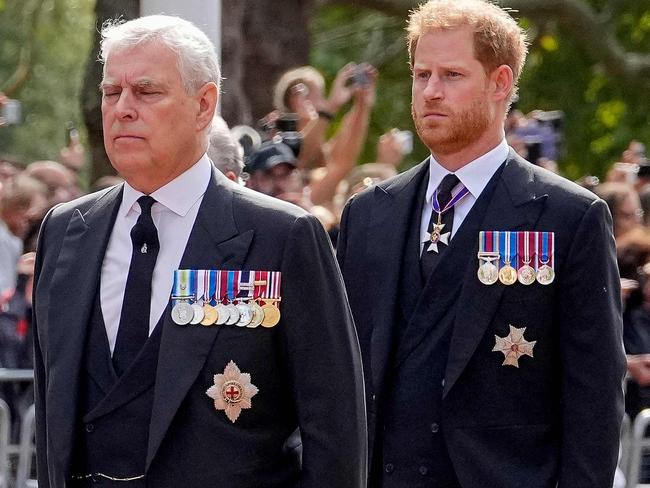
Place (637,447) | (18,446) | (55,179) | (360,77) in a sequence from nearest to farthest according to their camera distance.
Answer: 1. (18,446)
2. (637,447)
3. (360,77)
4. (55,179)

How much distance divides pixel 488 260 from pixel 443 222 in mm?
226

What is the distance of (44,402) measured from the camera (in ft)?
13.6

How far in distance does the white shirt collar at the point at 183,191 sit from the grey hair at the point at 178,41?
21 centimetres

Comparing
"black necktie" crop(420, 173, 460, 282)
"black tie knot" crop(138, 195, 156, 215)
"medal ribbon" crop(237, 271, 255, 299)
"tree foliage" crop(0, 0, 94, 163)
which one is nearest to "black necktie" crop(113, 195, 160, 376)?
"black tie knot" crop(138, 195, 156, 215)

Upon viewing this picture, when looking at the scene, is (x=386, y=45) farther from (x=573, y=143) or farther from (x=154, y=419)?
(x=154, y=419)

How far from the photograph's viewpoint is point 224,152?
19.1 ft

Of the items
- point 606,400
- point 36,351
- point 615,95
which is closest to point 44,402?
point 36,351

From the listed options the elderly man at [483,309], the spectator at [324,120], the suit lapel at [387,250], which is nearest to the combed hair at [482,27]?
the elderly man at [483,309]

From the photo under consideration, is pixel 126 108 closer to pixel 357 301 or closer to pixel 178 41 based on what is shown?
pixel 178 41

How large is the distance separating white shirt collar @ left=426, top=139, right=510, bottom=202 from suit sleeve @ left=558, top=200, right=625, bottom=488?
1.18ft

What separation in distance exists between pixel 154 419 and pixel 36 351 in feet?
1.87

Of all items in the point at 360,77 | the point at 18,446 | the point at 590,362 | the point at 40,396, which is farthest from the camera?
the point at 360,77

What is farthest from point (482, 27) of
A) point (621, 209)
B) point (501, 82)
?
point (621, 209)

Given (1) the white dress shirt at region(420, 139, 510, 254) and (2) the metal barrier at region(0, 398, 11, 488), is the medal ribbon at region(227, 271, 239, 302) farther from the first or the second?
(2) the metal barrier at region(0, 398, 11, 488)
